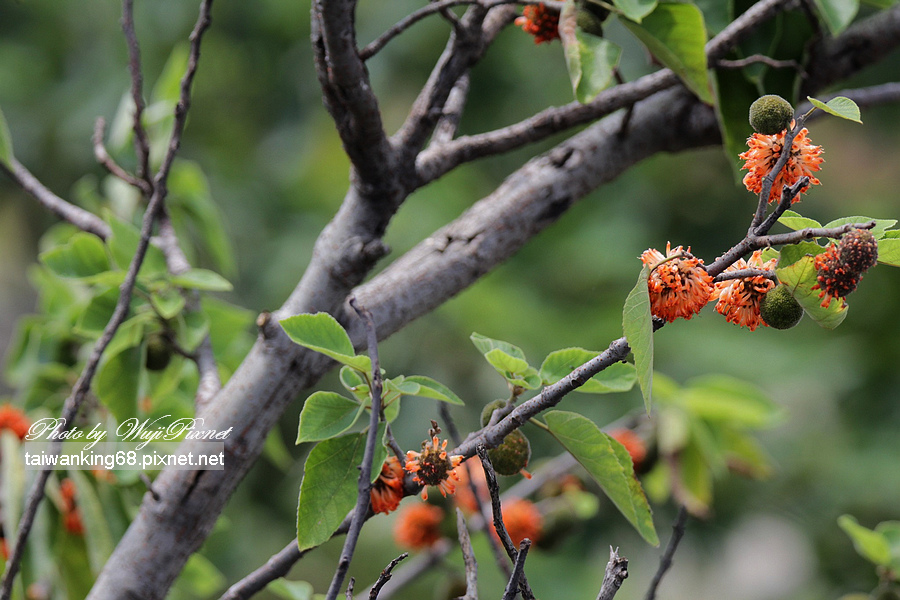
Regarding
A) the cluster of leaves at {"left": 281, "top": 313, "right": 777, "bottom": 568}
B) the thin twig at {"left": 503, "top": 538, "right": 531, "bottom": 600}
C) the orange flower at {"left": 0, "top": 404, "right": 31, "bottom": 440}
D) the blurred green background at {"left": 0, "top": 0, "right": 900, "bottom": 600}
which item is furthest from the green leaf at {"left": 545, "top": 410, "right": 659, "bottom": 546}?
the blurred green background at {"left": 0, "top": 0, "right": 900, "bottom": 600}

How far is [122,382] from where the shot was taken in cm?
75

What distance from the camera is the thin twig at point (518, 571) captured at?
1.16 feet

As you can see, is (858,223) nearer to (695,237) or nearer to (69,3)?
(695,237)

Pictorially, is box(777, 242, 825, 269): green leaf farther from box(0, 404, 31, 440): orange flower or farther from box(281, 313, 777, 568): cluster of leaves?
box(0, 404, 31, 440): orange flower

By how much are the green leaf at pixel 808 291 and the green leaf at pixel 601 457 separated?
151 mm

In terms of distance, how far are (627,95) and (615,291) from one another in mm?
2667

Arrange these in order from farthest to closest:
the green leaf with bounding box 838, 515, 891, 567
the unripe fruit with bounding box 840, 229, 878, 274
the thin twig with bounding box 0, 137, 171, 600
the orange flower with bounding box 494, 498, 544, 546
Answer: the orange flower with bounding box 494, 498, 544, 546
the green leaf with bounding box 838, 515, 891, 567
the thin twig with bounding box 0, 137, 171, 600
the unripe fruit with bounding box 840, 229, 878, 274

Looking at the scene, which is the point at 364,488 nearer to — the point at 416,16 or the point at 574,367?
the point at 574,367

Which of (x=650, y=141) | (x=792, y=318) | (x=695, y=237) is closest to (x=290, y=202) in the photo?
(x=695, y=237)

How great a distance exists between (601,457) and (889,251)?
0.21 meters

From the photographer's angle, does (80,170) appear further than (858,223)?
Yes

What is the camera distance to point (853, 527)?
696mm

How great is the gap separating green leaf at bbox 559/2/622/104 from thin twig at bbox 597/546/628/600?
1.17 feet

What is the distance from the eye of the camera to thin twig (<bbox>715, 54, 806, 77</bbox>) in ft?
2.13
